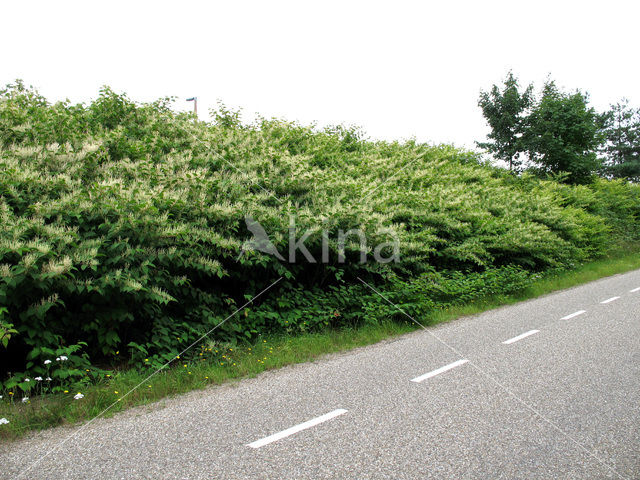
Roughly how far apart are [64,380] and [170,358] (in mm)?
1144

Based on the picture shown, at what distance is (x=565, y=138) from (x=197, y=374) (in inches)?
1035

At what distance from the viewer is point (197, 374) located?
4.95 meters

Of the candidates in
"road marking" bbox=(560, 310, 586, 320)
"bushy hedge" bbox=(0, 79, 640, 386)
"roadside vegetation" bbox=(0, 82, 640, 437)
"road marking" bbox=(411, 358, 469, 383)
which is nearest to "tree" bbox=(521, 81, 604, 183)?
"bushy hedge" bbox=(0, 79, 640, 386)

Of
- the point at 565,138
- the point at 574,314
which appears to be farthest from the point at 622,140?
the point at 574,314

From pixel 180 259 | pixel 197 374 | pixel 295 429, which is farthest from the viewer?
pixel 180 259

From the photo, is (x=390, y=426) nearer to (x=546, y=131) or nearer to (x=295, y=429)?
(x=295, y=429)

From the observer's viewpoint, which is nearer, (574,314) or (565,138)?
(574,314)

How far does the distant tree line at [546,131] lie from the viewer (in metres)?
24.2

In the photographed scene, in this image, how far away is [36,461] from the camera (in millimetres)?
3100

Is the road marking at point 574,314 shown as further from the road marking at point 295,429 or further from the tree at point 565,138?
the tree at point 565,138

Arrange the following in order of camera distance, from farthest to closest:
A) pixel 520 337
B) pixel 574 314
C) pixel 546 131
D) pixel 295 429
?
1. pixel 546 131
2. pixel 574 314
3. pixel 520 337
4. pixel 295 429

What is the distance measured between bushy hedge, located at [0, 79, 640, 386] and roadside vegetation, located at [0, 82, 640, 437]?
0.03 meters

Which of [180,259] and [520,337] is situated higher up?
[180,259]

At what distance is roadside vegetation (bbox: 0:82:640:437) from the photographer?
15.0 feet
